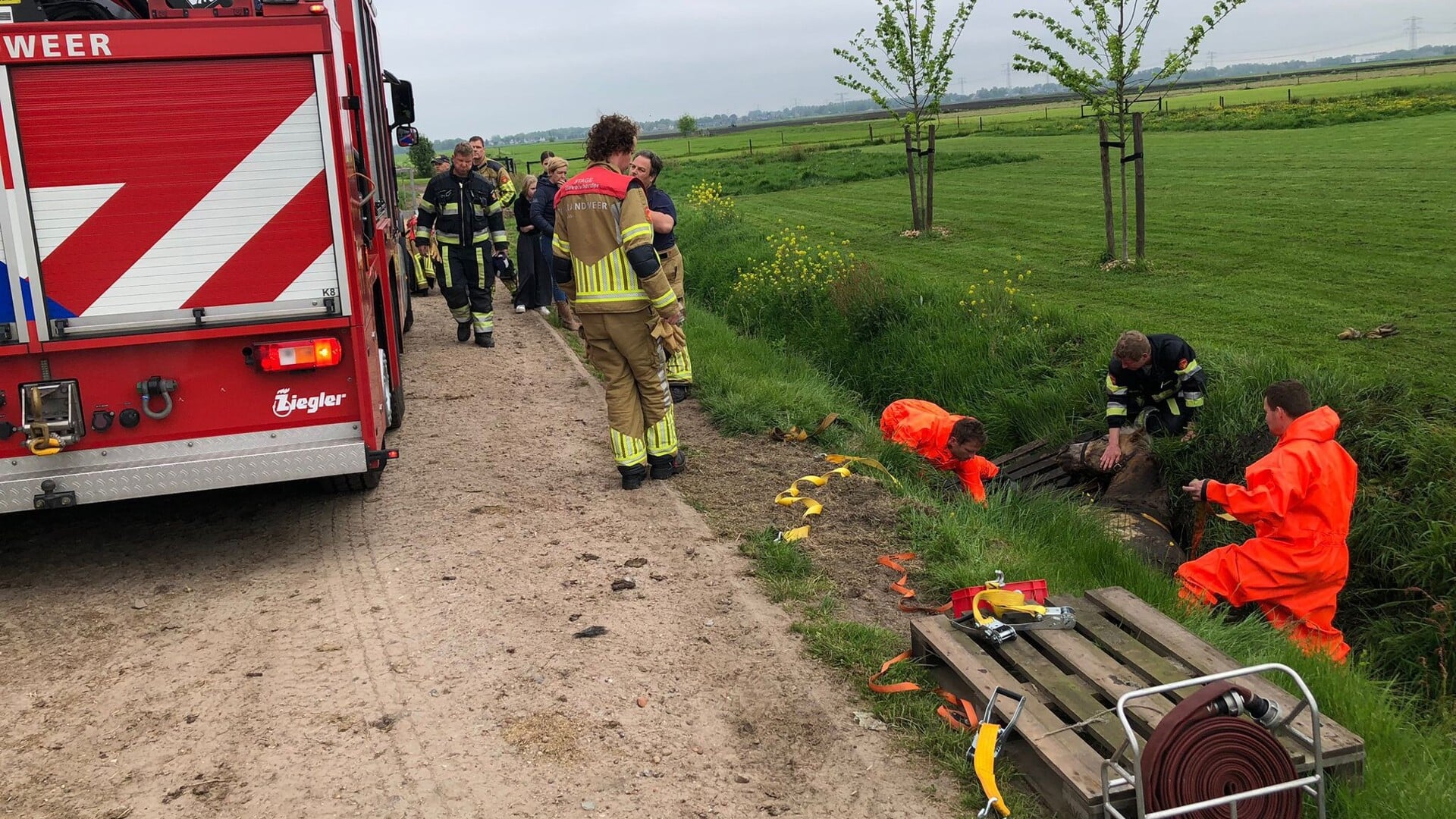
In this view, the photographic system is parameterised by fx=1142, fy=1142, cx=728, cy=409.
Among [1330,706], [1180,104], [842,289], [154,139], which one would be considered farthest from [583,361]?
[1180,104]

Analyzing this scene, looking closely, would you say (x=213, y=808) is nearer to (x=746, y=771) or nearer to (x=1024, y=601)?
(x=746, y=771)

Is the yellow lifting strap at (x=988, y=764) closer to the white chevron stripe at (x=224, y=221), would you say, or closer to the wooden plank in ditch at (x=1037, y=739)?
the wooden plank in ditch at (x=1037, y=739)

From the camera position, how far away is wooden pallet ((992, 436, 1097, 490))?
328 inches

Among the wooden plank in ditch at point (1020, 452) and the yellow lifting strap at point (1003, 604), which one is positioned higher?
the yellow lifting strap at point (1003, 604)

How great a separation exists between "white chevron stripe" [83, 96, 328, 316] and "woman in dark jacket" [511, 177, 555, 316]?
24.6 feet

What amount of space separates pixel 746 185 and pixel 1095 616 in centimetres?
2718

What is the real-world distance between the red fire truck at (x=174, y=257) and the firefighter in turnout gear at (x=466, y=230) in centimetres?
571

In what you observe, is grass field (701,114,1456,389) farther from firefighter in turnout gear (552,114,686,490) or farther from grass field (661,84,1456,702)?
firefighter in turnout gear (552,114,686,490)

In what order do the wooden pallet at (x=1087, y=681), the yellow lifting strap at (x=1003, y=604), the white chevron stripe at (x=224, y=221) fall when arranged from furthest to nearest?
the white chevron stripe at (x=224, y=221) < the yellow lifting strap at (x=1003, y=604) < the wooden pallet at (x=1087, y=681)

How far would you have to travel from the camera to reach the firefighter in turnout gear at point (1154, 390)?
25.2 feet

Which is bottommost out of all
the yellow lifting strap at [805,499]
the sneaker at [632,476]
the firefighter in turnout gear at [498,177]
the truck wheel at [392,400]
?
the yellow lifting strap at [805,499]

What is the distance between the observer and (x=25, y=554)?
615 centimetres

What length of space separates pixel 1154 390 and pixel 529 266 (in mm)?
8094

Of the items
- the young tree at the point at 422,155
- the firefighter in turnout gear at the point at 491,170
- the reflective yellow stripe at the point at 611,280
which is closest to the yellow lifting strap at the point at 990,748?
the reflective yellow stripe at the point at 611,280
